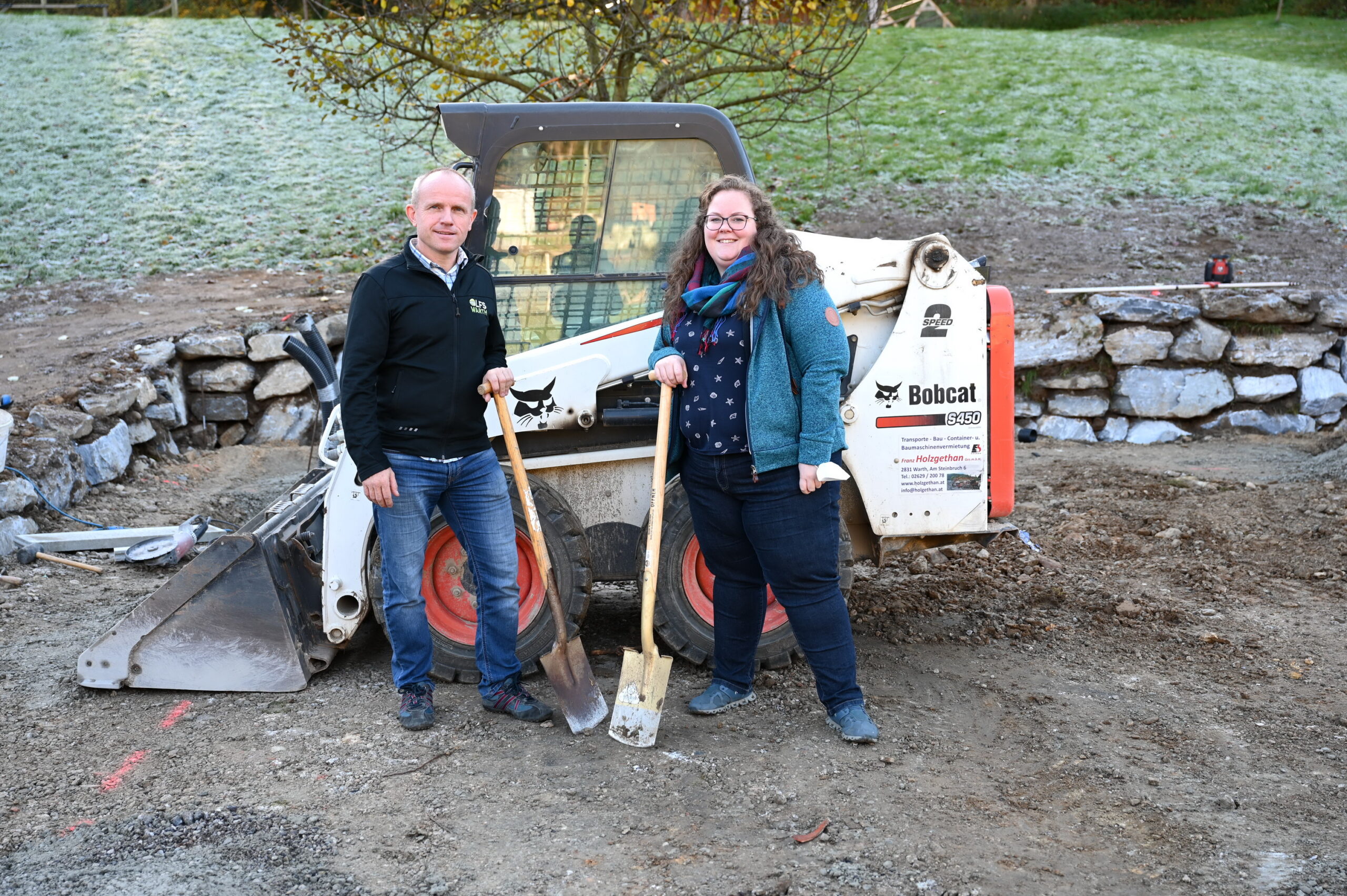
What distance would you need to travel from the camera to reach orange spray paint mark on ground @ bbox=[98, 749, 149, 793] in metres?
3.58

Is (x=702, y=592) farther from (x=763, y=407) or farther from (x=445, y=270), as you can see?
(x=445, y=270)

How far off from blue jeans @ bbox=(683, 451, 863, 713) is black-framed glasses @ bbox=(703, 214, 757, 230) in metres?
0.74

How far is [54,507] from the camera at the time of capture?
6.77m

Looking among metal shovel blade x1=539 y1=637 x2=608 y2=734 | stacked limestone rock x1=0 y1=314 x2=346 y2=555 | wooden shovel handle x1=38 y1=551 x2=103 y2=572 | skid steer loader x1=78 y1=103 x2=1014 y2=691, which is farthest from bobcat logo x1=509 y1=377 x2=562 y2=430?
stacked limestone rock x1=0 y1=314 x2=346 y2=555

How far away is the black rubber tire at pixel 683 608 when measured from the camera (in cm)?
436

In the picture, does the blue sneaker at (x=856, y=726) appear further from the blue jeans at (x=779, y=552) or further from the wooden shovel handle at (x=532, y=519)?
the wooden shovel handle at (x=532, y=519)

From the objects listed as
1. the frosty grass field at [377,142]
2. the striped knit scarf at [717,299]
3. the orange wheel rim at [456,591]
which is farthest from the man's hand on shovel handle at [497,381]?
the frosty grass field at [377,142]

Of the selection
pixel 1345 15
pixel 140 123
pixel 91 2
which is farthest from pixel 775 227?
pixel 1345 15

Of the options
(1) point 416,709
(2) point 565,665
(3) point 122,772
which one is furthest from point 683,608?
(3) point 122,772

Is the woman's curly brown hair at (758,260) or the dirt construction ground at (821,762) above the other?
the woman's curly brown hair at (758,260)

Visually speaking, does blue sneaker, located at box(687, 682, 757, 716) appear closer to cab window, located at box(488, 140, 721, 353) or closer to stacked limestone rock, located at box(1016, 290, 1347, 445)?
cab window, located at box(488, 140, 721, 353)

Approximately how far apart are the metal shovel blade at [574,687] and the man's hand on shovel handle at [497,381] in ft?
3.08

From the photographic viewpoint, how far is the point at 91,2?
23344mm

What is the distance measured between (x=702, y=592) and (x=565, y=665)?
738 millimetres
